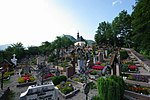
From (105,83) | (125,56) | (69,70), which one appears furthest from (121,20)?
(105,83)

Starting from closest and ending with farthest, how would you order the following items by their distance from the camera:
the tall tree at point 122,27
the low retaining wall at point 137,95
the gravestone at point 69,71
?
the low retaining wall at point 137,95 → the gravestone at point 69,71 → the tall tree at point 122,27

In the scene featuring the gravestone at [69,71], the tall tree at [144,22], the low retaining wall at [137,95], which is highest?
the tall tree at [144,22]

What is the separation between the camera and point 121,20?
158 ft

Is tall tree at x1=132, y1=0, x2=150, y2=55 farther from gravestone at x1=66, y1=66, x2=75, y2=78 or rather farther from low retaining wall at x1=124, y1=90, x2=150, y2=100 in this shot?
low retaining wall at x1=124, y1=90, x2=150, y2=100

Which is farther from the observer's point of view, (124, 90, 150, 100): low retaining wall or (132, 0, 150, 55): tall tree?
(132, 0, 150, 55): tall tree

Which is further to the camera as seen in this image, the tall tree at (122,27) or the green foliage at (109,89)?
the tall tree at (122,27)

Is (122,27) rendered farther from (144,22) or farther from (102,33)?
(144,22)

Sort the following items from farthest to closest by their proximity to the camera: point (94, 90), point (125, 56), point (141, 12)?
point (125, 56) < point (141, 12) < point (94, 90)

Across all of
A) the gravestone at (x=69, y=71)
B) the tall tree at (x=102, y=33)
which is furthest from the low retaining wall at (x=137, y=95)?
the tall tree at (x=102, y=33)

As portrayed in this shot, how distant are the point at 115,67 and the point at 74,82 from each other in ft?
16.4

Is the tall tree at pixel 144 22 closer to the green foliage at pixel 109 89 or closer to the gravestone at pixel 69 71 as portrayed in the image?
the gravestone at pixel 69 71

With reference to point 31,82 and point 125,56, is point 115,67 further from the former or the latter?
point 125,56

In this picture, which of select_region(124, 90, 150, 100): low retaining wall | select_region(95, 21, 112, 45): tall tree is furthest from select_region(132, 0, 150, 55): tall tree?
select_region(95, 21, 112, 45): tall tree

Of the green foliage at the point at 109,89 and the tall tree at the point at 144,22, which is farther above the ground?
the tall tree at the point at 144,22
